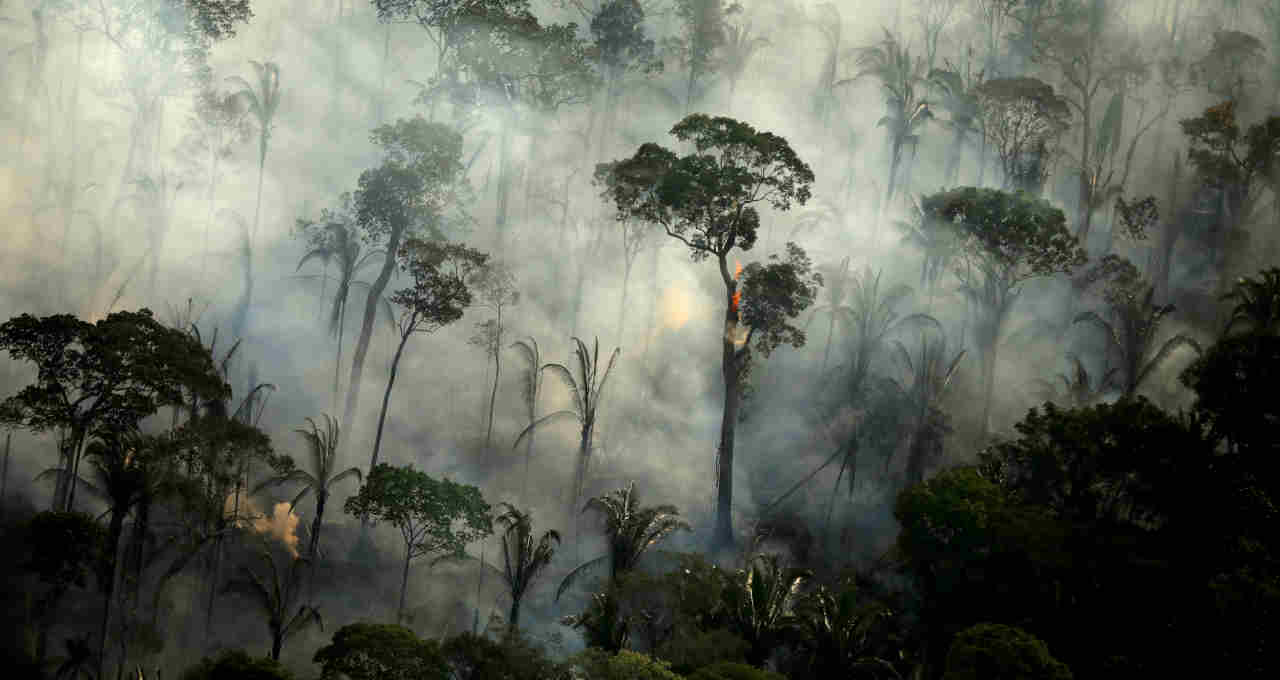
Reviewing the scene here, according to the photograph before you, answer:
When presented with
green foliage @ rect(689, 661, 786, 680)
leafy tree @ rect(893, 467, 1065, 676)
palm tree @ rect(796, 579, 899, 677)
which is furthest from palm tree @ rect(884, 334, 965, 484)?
green foliage @ rect(689, 661, 786, 680)

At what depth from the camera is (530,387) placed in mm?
57625

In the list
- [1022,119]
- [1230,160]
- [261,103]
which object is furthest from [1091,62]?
[261,103]

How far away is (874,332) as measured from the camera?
63406 millimetres

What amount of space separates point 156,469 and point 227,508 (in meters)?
13.4

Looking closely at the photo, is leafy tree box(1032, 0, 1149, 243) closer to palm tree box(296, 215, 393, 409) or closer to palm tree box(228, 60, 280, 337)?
palm tree box(296, 215, 393, 409)

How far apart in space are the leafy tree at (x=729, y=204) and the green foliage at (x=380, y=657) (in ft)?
75.4

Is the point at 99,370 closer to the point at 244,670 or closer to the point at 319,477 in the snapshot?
the point at 319,477

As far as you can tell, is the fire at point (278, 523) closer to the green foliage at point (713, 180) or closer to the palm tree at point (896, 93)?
the green foliage at point (713, 180)

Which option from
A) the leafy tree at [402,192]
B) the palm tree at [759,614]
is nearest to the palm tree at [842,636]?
the palm tree at [759,614]

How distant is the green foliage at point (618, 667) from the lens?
94.1 ft

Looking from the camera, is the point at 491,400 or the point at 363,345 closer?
the point at 363,345

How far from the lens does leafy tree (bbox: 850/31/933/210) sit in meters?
70.1

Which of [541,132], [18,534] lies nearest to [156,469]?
[18,534]

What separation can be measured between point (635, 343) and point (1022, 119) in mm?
28114
